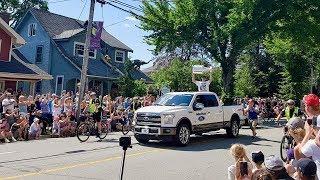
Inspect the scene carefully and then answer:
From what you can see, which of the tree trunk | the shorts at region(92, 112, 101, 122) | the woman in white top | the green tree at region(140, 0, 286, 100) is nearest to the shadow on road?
the shorts at region(92, 112, 101, 122)

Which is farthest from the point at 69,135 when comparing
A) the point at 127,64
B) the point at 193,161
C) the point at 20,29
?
the point at 20,29

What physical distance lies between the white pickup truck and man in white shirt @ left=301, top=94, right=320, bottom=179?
28.4 feet

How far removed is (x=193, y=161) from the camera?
41.3 feet

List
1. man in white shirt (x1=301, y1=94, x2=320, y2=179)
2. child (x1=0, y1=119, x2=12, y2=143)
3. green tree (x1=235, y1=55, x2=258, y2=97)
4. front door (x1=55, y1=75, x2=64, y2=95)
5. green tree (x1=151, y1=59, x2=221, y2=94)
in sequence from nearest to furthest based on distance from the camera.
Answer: man in white shirt (x1=301, y1=94, x2=320, y2=179) → child (x1=0, y1=119, x2=12, y2=143) → front door (x1=55, y1=75, x2=64, y2=95) → green tree (x1=151, y1=59, x2=221, y2=94) → green tree (x1=235, y1=55, x2=258, y2=97)

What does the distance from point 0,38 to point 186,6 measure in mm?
13855

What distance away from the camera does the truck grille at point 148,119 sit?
1560 centimetres

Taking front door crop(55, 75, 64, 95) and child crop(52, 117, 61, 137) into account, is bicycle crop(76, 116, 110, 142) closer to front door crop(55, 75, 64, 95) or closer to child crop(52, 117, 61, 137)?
child crop(52, 117, 61, 137)

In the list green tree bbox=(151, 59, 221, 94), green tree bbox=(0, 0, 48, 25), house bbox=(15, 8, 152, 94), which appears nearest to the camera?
house bbox=(15, 8, 152, 94)

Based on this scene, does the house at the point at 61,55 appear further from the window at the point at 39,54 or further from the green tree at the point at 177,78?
the green tree at the point at 177,78

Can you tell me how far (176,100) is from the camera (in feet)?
55.6

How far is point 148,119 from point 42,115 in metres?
5.90

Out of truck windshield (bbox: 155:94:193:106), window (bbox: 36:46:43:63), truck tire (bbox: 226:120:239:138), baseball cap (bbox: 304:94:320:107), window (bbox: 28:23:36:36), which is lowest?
truck tire (bbox: 226:120:239:138)

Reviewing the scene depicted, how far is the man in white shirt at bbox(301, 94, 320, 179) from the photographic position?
6023mm

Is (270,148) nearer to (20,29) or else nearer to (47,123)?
(47,123)
